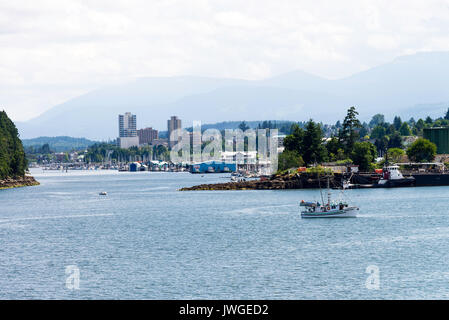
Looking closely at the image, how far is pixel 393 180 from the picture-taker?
131375mm

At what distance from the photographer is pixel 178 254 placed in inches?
1864

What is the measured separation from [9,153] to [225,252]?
394 feet

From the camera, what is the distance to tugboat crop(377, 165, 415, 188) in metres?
131

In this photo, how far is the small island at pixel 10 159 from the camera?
152 m

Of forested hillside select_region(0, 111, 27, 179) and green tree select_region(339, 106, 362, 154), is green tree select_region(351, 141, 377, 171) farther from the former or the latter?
forested hillside select_region(0, 111, 27, 179)

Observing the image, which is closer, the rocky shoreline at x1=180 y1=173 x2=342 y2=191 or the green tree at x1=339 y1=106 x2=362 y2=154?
the rocky shoreline at x1=180 y1=173 x2=342 y2=191

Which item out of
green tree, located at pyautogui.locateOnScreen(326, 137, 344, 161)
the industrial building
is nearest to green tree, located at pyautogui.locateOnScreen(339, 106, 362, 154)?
green tree, located at pyautogui.locateOnScreen(326, 137, 344, 161)

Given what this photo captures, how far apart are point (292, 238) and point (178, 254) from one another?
1170cm

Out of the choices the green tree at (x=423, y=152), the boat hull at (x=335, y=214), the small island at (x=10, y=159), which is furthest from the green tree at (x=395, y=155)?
the boat hull at (x=335, y=214)

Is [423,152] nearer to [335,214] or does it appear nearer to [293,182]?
[293,182]

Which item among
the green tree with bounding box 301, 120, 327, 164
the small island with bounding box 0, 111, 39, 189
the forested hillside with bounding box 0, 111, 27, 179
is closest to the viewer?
the green tree with bounding box 301, 120, 327, 164

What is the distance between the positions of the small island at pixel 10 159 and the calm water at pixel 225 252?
68996 mm

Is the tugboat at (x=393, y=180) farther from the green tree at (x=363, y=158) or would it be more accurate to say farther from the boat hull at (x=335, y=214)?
the boat hull at (x=335, y=214)

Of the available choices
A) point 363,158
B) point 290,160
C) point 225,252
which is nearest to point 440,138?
point 363,158
